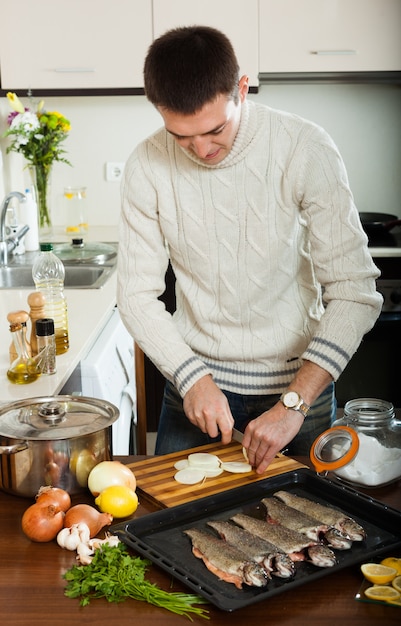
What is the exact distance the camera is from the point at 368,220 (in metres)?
3.62

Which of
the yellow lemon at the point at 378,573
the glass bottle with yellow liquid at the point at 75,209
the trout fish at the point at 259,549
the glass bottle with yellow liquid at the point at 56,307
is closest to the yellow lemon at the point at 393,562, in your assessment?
the yellow lemon at the point at 378,573

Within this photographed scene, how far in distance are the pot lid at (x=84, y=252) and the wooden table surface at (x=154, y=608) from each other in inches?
79.2

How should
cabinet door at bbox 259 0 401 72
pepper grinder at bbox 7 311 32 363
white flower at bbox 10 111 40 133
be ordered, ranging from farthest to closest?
1. white flower at bbox 10 111 40 133
2. cabinet door at bbox 259 0 401 72
3. pepper grinder at bbox 7 311 32 363

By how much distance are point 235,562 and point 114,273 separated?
1954mm

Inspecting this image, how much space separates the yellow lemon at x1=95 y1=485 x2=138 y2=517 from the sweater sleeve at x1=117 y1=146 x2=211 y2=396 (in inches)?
16.8

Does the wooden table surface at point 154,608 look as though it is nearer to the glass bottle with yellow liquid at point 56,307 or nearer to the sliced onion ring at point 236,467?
the sliced onion ring at point 236,467

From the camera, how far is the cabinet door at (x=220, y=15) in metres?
3.22

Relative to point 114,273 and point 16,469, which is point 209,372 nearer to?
point 16,469

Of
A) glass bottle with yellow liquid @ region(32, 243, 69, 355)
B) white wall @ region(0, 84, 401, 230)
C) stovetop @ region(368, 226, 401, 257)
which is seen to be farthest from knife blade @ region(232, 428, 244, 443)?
white wall @ region(0, 84, 401, 230)

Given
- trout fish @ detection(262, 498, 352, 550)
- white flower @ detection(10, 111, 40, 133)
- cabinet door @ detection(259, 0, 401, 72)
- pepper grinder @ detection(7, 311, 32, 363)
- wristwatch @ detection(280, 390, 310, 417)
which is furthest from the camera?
white flower @ detection(10, 111, 40, 133)

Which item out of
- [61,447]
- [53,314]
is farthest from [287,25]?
[61,447]

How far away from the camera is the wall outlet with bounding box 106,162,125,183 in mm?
3748

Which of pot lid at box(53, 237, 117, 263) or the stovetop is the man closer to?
pot lid at box(53, 237, 117, 263)

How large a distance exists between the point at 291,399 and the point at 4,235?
1.86 meters
